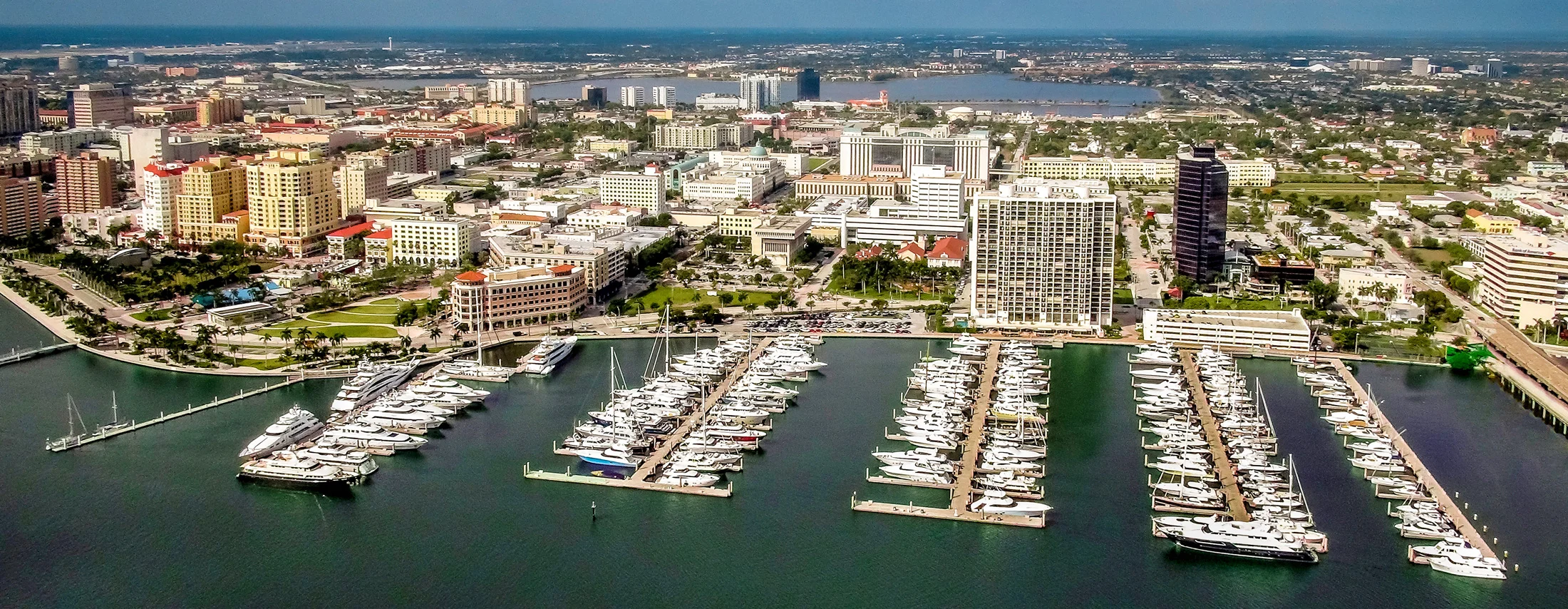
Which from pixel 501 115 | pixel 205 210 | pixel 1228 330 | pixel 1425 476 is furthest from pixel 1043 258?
pixel 501 115

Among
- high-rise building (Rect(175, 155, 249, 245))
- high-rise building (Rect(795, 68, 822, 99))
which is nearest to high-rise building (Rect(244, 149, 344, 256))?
high-rise building (Rect(175, 155, 249, 245))

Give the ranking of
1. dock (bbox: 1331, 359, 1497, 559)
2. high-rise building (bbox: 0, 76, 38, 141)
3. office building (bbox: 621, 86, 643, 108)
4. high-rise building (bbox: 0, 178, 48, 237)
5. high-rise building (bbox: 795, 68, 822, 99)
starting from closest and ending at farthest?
dock (bbox: 1331, 359, 1497, 559) < high-rise building (bbox: 0, 178, 48, 237) < high-rise building (bbox: 0, 76, 38, 141) < office building (bbox: 621, 86, 643, 108) < high-rise building (bbox: 795, 68, 822, 99)

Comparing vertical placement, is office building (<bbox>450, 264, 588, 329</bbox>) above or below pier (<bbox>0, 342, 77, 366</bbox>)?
above

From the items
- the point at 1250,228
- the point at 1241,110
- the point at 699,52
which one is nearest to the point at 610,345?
the point at 1250,228

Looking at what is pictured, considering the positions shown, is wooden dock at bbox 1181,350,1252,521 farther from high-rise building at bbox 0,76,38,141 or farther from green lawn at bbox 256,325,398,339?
high-rise building at bbox 0,76,38,141

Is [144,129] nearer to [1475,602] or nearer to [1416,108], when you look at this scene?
[1475,602]

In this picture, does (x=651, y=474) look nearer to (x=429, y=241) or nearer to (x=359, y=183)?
(x=429, y=241)

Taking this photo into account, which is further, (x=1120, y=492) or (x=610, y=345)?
(x=610, y=345)
